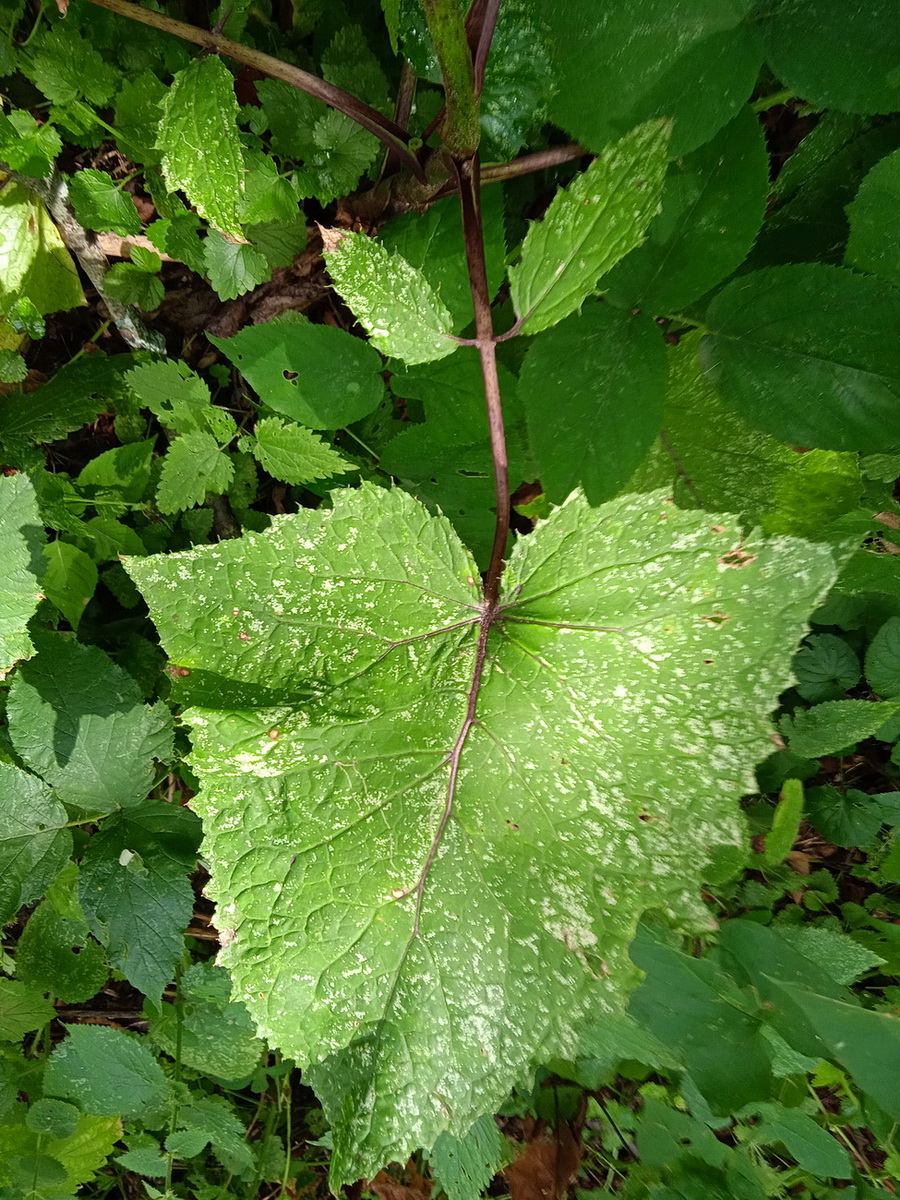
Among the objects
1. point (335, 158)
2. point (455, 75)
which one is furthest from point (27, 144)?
point (455, 75)

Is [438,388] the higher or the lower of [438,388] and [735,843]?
the higher

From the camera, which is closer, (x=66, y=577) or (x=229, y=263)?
(x=229, y=263)

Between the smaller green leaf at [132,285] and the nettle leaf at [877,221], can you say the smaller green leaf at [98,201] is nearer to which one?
the smaller green leaf at [132,285]

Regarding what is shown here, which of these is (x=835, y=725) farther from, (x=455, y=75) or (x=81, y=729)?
(x=81, y=729)

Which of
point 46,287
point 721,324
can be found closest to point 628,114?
point 721,324

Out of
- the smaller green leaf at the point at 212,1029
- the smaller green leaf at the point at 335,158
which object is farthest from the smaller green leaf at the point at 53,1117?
the smaller green leaf at the point at 335,158

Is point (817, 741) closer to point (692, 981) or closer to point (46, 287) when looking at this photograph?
point (692, 981)
